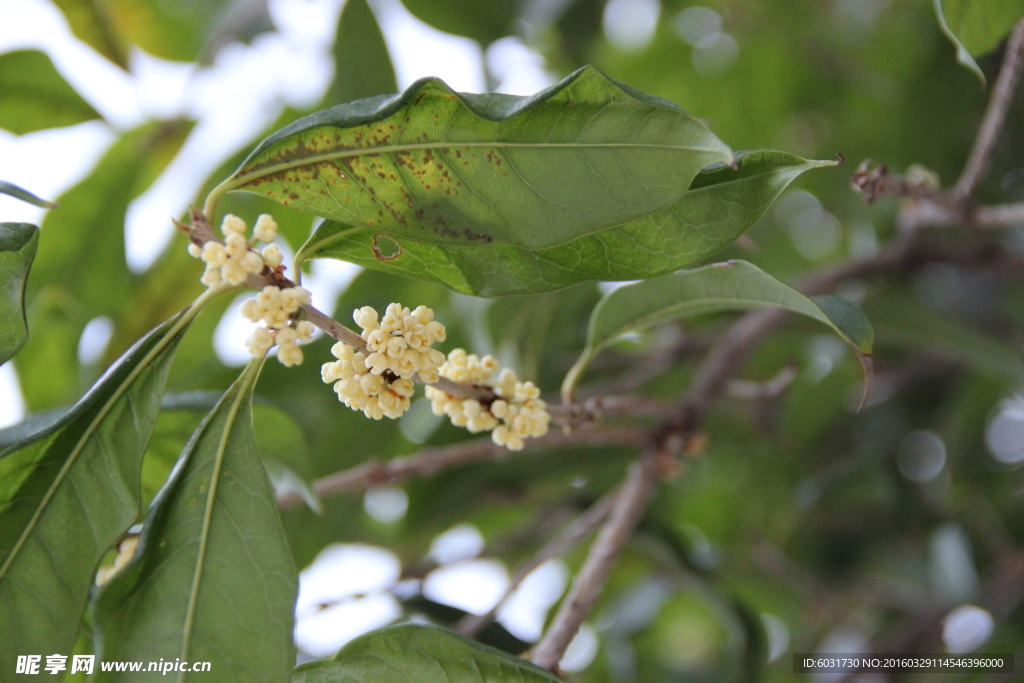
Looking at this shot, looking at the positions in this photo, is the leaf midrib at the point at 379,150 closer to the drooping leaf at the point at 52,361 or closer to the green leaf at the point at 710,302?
the green leaf at the point at 710,302

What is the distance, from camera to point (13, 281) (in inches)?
30.0

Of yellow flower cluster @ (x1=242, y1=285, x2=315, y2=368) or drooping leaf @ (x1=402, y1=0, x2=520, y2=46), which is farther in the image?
drooping leaf @ (x1=402, y1=0, x2=520, y2=46)

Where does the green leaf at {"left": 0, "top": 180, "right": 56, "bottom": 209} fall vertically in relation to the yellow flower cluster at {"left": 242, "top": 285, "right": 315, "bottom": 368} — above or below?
above

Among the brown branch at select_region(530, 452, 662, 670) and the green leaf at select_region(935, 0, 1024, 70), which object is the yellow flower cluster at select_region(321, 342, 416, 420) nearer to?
the brown branch at select_region(530, 452, 662, 670)

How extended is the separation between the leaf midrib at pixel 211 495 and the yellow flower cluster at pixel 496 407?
19 centimetres

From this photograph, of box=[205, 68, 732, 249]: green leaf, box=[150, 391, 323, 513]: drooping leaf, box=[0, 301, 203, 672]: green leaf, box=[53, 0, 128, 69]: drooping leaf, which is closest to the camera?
box=[205, 68, 732, 249]: green leaf

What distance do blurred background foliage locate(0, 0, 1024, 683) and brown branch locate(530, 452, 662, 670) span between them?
25 centimetres

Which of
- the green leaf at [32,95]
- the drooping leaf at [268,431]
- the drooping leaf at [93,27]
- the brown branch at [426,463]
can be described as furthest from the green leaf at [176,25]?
the brown branch at [426,463]

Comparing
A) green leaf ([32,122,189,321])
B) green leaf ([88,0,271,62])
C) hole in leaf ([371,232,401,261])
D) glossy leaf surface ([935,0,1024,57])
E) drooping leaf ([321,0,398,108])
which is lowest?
green leaf ([32,122,189,321])

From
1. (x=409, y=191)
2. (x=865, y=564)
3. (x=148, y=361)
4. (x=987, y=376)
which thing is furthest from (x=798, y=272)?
(x=148, y=361)

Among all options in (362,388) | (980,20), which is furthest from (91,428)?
(980,20)

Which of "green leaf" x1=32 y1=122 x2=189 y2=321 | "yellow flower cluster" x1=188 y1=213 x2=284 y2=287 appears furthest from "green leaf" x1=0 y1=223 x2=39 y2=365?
"green leaf" x1=32 y1=122 x2=189 y2=321

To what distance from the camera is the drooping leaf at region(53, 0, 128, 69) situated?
1.53 metres

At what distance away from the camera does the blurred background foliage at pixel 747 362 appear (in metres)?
1.44
